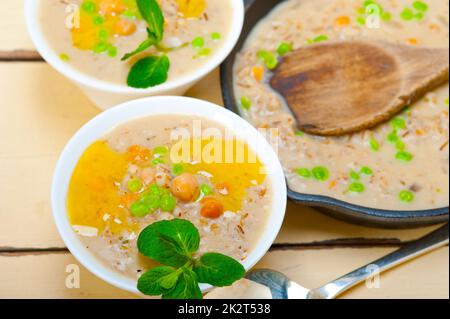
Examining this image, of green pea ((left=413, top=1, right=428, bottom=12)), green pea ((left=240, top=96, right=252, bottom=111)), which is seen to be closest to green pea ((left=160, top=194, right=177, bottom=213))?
green pea ((left=240, top=96, right=252, bottom=111))

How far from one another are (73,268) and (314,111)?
0.84 meters

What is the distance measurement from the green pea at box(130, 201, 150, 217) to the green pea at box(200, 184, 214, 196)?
141 millimetres

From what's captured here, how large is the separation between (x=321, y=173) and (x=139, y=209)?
24.6 inches

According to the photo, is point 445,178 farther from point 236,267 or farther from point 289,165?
point 236,267

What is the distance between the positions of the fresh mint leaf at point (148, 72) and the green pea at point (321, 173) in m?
0.51

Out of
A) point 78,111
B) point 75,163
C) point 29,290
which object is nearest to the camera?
point 75,163

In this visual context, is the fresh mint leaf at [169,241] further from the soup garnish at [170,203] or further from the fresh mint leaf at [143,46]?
the fresh mint leaf at [143,46]

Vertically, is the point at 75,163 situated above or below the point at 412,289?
above

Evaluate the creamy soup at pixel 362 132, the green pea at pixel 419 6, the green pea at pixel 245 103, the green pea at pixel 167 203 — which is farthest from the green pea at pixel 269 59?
the green pea at pixel 167 203

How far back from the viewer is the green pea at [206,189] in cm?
156

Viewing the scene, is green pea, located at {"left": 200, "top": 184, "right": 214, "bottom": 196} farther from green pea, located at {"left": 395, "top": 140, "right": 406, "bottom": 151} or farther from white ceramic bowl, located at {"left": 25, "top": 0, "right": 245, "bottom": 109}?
green pea, located at {"left": 395, "top": 140, "right": 406, "bottom": 151}

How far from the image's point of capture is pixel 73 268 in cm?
173

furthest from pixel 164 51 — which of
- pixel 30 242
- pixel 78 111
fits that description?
pixel 30 242

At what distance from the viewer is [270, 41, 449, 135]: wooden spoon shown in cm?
199
